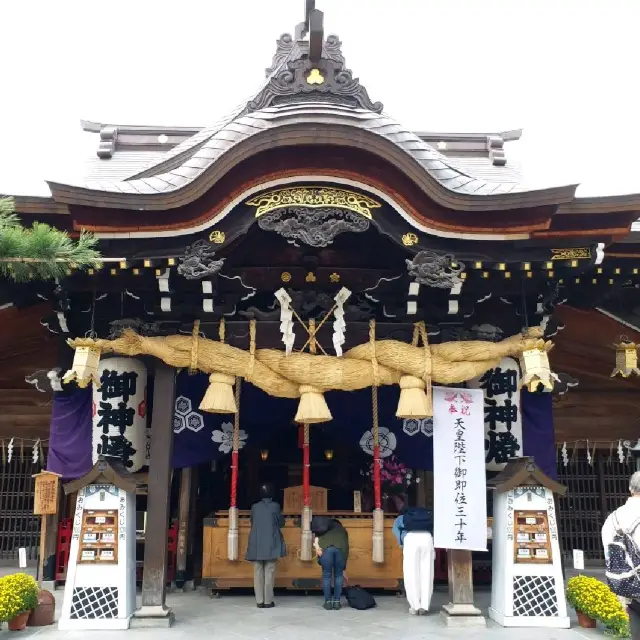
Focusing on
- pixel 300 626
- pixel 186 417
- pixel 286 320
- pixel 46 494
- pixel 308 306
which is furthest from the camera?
pixel 46 494

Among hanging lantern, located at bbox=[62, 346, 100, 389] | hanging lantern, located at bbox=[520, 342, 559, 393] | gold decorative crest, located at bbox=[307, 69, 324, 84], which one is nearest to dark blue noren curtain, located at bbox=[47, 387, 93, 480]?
hanging lantern, located at bbox=[62, 346, 100, 389]

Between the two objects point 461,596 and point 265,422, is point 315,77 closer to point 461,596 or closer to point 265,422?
point 265,422

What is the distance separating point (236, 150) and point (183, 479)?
5.05 meters

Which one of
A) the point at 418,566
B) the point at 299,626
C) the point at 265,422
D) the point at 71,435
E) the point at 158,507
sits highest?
the point at 265,422

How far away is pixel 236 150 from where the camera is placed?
6.65 m

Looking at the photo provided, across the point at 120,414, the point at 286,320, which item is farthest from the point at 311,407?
the point at 120,414

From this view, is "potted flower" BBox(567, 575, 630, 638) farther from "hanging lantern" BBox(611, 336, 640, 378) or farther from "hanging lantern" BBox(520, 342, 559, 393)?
"hanging lantern" BBox(611, 336, 640, 378)

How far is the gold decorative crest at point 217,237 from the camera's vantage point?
6957mm

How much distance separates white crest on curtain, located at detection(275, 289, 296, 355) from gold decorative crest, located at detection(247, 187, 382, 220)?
1052 millimetres

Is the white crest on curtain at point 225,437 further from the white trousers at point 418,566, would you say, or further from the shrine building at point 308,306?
the white trousers at point 418,566

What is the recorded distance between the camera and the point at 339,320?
750cm

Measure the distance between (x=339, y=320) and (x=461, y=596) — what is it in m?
3.26

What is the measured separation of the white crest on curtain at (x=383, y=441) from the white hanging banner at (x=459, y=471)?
1.26 m

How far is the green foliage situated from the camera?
621 centimetres
